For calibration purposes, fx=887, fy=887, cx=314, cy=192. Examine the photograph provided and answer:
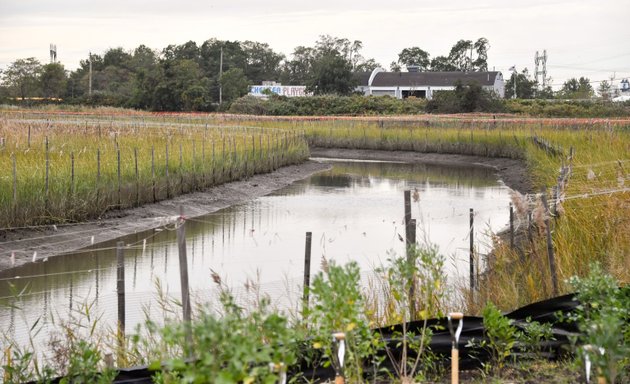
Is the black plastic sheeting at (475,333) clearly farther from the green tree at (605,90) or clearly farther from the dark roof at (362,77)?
the dark roof at (362,77)

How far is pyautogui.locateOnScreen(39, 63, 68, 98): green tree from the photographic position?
70.0 meters

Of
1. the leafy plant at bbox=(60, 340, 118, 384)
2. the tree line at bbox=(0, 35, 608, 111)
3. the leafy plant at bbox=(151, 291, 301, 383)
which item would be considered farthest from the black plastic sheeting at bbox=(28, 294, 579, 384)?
the tree line at bbox=(0, 35, 608, 111)

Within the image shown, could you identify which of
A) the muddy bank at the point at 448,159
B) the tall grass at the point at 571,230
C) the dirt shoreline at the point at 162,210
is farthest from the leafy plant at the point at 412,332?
the muddy bank at the point at 448,159

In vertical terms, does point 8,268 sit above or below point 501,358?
below

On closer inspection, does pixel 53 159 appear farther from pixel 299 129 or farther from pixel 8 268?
pixel 299 129

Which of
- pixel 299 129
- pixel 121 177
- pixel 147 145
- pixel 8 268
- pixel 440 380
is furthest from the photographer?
pixel 299 129

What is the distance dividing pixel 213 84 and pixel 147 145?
48.0 m

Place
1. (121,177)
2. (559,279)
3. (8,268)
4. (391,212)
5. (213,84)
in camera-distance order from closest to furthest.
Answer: (559,279), (8,268), (121,177), (391,212), (213,84)

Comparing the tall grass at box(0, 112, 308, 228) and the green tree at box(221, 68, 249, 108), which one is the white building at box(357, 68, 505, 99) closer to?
the green tree at box(221, 68, 249, 108)

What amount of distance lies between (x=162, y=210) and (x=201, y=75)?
174 ft

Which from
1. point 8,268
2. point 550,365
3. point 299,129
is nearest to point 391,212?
point 8,268

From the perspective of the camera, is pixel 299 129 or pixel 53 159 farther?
pixel 299 129

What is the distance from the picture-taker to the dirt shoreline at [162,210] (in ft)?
43.4

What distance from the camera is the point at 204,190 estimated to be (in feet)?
67.4
